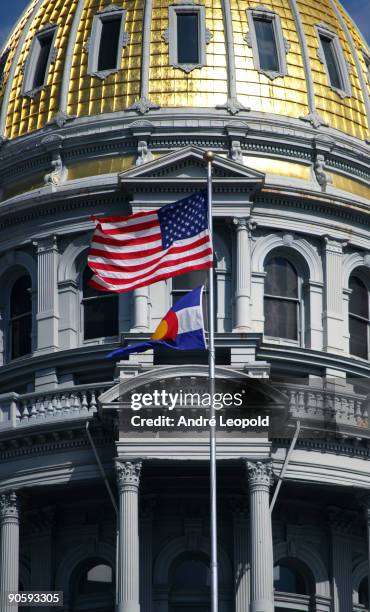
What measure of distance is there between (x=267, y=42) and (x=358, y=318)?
9.25m

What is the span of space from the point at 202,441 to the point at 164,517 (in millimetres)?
4212

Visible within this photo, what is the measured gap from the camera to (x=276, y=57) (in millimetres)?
77750

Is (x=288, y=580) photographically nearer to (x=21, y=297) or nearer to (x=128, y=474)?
(x=128, y=474)

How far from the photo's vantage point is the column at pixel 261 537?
62750 millimetres

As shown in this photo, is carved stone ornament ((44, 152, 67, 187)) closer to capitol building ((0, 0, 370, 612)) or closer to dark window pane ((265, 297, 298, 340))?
capitol building ((0, 0, 370, 612))

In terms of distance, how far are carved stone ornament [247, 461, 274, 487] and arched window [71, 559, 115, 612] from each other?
6025mm

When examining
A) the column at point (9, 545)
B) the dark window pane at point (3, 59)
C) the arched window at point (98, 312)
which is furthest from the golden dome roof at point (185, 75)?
the column at point (9, 545)

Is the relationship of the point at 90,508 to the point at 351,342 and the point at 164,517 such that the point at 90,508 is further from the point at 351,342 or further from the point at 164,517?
the point at 351,342

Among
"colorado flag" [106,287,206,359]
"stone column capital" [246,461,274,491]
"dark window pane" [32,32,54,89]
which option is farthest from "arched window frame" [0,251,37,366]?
"colorado flag" [106,287,206,359]

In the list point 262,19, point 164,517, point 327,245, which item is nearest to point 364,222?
point 327,245

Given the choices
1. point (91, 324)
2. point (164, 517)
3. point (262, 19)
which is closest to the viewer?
point (164, 517)

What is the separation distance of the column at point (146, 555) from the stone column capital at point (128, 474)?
3.25 metres

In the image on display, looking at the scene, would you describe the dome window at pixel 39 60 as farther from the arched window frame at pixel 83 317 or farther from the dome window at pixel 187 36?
the arched window frame at pixel 83 317

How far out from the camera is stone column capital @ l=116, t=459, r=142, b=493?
211 feet
